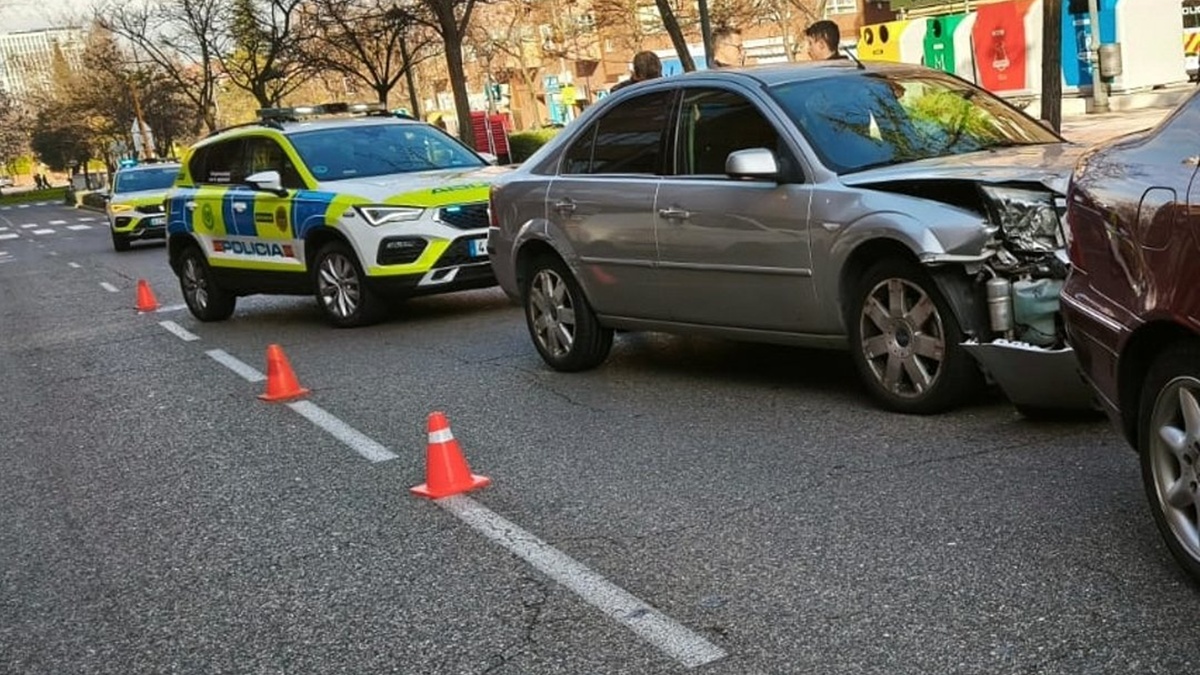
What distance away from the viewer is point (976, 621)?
400cm

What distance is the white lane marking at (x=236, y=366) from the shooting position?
10.0 m

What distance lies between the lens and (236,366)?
420 inches

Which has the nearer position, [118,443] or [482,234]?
[118,443]

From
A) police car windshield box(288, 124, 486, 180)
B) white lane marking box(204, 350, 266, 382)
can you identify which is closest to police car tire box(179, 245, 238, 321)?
police car windshield box(288, 124, 486, 180)

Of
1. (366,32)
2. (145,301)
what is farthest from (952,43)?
(145,301)

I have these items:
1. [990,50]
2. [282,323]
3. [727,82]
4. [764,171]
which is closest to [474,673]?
Result: [764,171]

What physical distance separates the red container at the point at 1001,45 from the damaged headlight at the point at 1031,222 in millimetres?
23955

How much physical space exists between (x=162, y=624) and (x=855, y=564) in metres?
2.32

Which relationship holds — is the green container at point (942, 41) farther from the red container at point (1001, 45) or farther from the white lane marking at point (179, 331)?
the white lane marking at point (179, 331)

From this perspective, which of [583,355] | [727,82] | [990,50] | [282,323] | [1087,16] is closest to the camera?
[727,82]

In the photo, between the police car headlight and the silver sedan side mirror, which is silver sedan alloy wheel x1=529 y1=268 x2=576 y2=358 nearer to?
the silver sedan side mirror

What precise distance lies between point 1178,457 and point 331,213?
28.9 feet

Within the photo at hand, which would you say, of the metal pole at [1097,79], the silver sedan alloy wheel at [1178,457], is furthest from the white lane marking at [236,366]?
the metal pole at [1097,79]

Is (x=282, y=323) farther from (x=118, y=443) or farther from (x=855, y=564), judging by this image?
(x=855, y=564)
